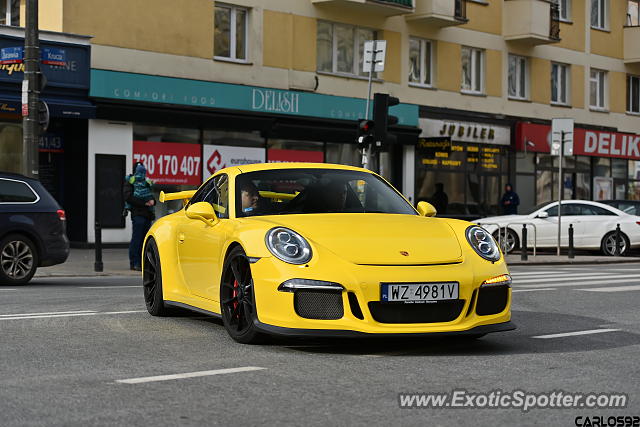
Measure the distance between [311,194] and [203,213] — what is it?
0.85 metres

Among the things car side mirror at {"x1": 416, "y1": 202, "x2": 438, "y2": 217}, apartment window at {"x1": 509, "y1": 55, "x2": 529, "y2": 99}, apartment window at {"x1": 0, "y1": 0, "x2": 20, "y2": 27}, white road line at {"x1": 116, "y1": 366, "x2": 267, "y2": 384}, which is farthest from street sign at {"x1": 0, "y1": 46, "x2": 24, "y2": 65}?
apartment window at {"x1": 509, "y1": 55, "x2": 529, "y2": 99}

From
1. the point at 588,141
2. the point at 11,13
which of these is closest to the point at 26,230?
the point at 11,13

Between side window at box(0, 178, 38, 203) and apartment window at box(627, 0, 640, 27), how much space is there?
33.3m

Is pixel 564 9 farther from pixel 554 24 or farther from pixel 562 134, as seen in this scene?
pixel 562 134

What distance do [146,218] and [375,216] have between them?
11.0 m

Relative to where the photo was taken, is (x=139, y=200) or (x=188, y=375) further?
(x=139, y=200)

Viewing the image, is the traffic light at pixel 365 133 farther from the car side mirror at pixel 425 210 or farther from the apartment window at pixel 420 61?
the car side mirror at pixel 425 210

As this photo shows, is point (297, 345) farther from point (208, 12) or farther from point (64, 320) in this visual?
point (208, 12)

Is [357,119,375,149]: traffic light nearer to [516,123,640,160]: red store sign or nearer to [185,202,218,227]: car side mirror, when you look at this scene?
[185,202,218,227]: car side mirror

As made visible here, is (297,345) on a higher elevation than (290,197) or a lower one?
lower

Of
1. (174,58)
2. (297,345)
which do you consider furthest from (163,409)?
(174,58)

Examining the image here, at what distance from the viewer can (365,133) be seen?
22.6 m

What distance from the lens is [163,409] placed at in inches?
220

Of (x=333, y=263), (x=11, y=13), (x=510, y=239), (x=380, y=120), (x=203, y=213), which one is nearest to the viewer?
(x=333, y=263)
